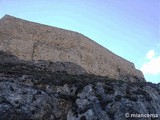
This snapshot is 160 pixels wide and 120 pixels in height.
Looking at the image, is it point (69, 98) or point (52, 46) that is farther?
point (52, 46)

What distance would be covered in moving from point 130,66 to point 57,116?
22.8m

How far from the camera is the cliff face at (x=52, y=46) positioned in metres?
25.1

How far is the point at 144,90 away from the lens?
54.0ft

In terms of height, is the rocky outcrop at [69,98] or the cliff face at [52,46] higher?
the cliff face at [52,46]

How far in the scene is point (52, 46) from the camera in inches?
1067

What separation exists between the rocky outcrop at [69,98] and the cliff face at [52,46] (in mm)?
8504

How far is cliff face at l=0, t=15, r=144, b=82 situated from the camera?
25062 millimetres

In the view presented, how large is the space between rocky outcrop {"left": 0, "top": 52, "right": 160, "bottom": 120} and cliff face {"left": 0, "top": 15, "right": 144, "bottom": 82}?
850 centimetres

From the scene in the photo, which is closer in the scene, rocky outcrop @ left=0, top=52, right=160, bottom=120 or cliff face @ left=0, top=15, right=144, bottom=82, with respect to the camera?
rocky outcrop @ left=0, top=52, right=160, bottom=120

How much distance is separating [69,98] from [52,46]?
1272 centimetres

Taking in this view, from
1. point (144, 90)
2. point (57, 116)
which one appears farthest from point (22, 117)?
point (144, 90)

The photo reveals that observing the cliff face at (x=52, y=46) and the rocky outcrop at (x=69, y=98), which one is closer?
the rocky outcrop at (x=69, y=98)

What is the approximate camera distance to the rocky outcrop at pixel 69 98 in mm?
13547

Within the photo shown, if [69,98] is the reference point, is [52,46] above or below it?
above
